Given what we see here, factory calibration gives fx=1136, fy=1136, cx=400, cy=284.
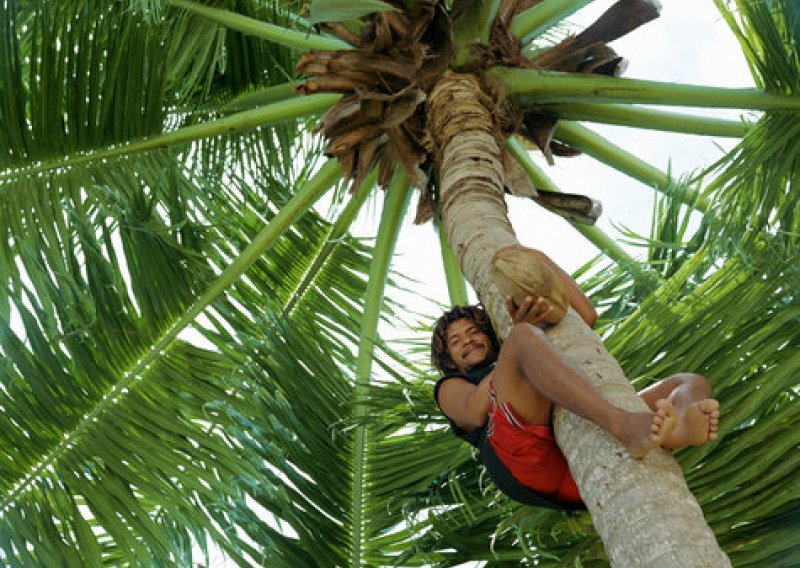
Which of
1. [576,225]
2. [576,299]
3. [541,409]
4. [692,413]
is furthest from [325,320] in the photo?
[692,413]

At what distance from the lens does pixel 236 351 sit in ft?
16.5

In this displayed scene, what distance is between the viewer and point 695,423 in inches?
96.6

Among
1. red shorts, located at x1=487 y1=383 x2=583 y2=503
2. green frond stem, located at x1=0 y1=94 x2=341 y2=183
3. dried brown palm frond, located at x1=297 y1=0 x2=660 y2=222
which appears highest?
green frond stem, located at x1=0 y1=94 x2=341 y2=183

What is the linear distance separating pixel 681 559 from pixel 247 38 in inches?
189

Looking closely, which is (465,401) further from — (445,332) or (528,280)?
(528,280)

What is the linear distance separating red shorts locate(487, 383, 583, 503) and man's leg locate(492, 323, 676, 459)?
0.13ft

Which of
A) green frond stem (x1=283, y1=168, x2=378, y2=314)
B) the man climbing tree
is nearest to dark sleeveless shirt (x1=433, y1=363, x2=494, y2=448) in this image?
the man climbing tree

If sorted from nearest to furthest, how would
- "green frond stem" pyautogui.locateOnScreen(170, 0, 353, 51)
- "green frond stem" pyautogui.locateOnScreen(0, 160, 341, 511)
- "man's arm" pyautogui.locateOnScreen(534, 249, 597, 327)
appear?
"man's arm" pyautogui.locateOnScreen(534, 249, 597, 327) < "green frond stem" pyautogui.locateOnScreen(0, 160, 341, 511) < "green frond stem" pyautogui.locateOnScreen(170, 0, 353, 51)

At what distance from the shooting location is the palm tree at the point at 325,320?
3678mm

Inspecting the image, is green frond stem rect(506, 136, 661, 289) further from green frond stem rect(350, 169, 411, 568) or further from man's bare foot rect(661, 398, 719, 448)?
man's bare foot rect(661, 398, 719, 448)

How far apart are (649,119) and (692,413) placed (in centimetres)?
225

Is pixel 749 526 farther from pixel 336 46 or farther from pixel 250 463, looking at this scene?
pixel 336 46

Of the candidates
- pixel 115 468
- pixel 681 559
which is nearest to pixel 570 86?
A: pixel 115 468

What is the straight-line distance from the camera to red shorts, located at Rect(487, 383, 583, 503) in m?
2.85
